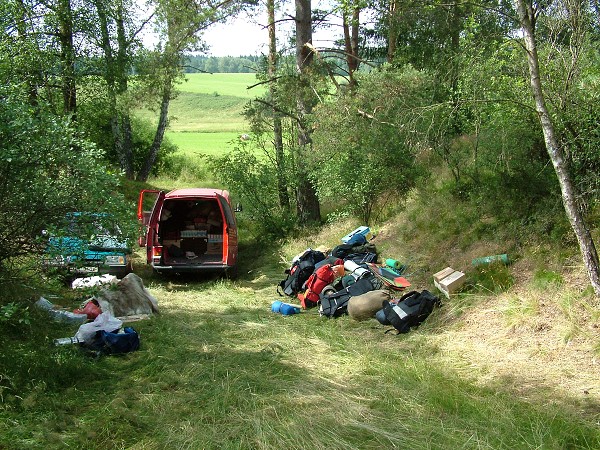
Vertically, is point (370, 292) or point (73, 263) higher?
point (73, 263)

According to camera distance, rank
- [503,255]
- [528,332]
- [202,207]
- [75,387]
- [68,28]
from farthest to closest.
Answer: [68,28], [202,207], [503,255], [528,332], [75,387]

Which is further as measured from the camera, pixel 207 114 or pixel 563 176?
pixel 207 114

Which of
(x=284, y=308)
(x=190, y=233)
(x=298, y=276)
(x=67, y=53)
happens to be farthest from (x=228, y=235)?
(x=67, y=53)

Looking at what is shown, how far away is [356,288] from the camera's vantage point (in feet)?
27.1

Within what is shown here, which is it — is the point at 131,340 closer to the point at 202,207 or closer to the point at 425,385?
the point at 425,385

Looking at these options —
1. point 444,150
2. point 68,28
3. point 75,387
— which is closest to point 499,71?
point 444,150

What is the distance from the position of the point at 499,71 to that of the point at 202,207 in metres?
6.55

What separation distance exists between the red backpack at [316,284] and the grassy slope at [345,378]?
38cm

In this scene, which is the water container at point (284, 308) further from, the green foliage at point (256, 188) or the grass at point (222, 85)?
the grass at point (222, 85)

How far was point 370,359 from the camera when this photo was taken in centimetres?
598

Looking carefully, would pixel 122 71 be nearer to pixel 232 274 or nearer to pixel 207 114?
pixel 232 274

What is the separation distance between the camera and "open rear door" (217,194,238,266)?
10.6 m

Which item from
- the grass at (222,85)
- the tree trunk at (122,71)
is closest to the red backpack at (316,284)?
the tree trunk at (122,71)

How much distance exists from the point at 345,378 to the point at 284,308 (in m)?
2.95
